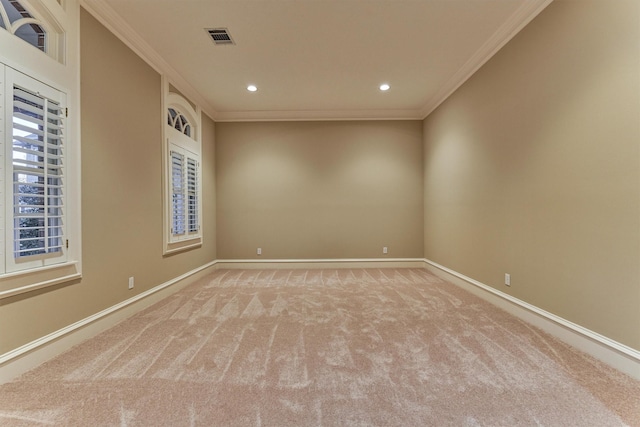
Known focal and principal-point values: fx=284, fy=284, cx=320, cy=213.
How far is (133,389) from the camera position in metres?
1.70

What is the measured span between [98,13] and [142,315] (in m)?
2.90

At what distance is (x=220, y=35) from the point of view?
2957 millimetres

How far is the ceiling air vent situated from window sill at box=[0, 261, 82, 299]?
2.49 metres

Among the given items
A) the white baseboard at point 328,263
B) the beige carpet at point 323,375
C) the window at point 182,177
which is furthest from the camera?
the white baseboard at point 328,263

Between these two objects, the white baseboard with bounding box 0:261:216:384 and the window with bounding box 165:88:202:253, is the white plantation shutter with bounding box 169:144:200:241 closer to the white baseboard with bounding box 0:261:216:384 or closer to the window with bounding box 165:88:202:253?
the window with bounding box 165:88:202:253

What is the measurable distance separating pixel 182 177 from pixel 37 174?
2.14m

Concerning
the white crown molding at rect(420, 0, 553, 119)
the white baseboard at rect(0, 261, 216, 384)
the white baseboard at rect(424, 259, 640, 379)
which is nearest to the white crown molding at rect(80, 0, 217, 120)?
the white baseboard at rect(0, 261, 216, 384)

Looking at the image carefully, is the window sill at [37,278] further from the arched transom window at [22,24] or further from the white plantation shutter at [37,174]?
the arched transom window at [22,24]

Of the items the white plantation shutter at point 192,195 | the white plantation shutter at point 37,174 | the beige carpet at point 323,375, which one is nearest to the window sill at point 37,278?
the white plantation shutter at point 37,174

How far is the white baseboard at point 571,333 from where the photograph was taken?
1.84 metres

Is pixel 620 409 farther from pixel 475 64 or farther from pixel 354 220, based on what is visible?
pixel 354 220

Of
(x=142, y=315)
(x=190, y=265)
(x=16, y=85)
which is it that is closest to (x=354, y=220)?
(x=190, y=265)

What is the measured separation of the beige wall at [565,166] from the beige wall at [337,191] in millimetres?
1726

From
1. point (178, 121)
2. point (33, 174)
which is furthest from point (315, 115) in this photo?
point (33, 174)
